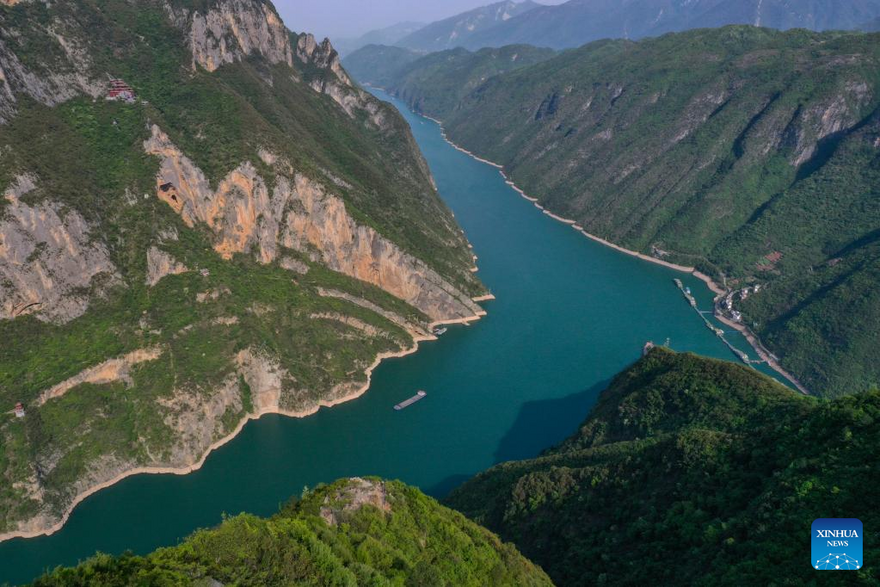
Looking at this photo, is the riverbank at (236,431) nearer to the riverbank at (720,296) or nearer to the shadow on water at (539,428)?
the shadow on water at (539,428)

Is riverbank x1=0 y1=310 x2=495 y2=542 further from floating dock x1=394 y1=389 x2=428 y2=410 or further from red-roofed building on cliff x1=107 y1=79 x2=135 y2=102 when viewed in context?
red-roofed building on cliff x1=107 y1=79 x2=135 y2=102

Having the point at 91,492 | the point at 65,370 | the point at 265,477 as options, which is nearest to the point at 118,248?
the point at 65,370

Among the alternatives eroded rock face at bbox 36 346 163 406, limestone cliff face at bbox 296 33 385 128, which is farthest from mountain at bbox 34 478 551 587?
limestone cliff face at bbox 296 33 385 128

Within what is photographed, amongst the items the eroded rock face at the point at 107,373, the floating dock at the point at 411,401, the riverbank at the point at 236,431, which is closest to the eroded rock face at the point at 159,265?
the eroded rock face at the point at 107,373

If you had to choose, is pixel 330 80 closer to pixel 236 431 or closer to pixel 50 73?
pixel 50 73

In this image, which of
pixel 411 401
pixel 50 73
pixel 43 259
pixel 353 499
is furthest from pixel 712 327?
pixel 50 73
